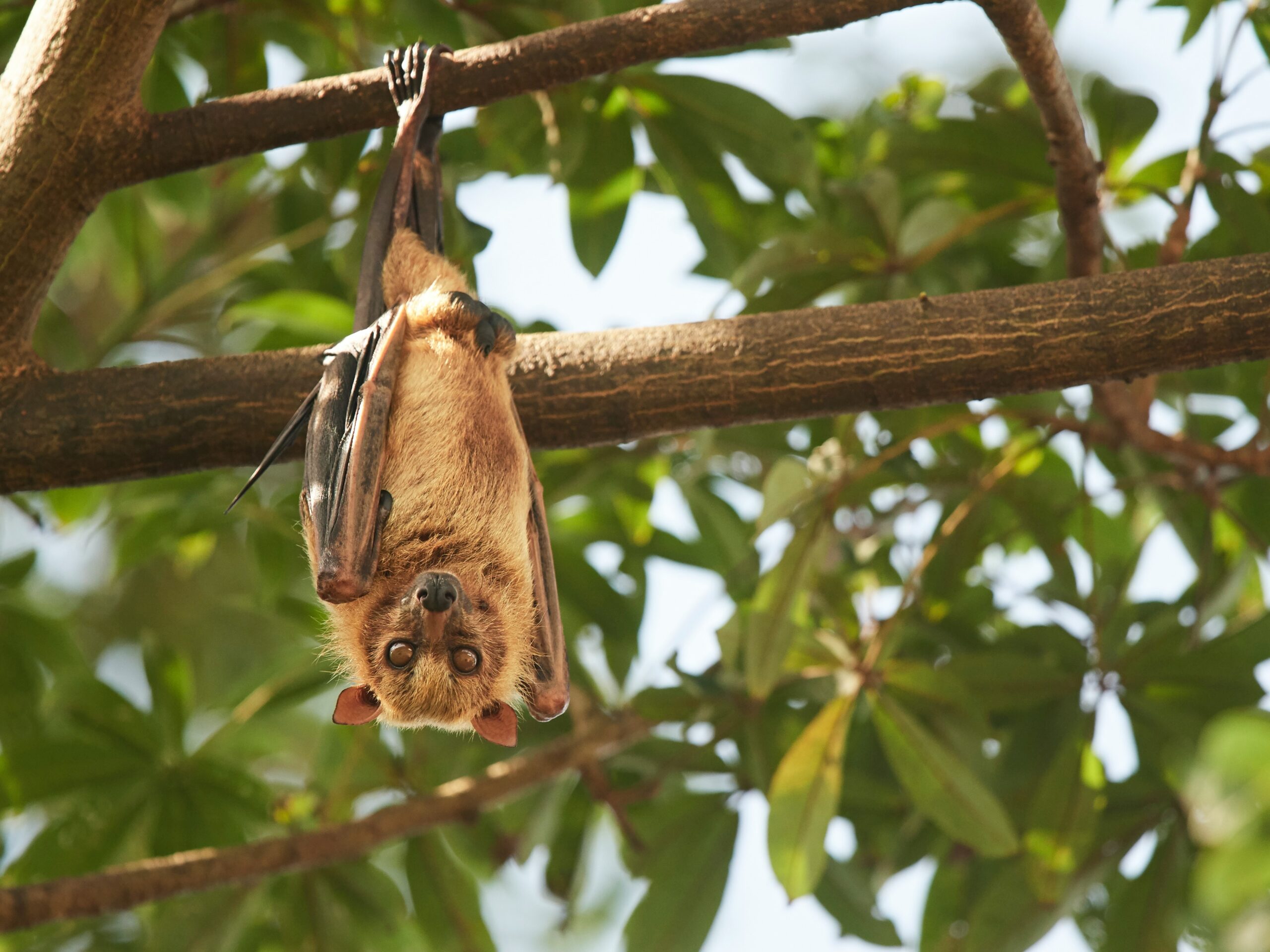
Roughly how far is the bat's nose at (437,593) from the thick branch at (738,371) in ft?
1.45

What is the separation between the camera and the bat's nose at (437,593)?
2.57m

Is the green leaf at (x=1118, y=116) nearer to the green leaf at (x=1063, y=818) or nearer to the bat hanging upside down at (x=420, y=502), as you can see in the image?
the green leaf at (x=1063, y=818)

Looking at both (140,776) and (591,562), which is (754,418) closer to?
(591,562)

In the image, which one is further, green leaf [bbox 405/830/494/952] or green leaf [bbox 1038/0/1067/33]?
green leaf [bbox 405/830/494/952]

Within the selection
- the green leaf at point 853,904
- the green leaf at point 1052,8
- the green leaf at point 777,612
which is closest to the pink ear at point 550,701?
the green leaf at point 777,612

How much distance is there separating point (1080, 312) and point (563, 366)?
1194 millimetres

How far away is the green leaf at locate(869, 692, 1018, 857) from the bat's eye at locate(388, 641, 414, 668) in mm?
1477

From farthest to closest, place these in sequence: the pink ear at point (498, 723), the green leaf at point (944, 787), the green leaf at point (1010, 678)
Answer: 1. the green leaf at point (1010, 678)
2. the green leaf at point (944, 787)
3. the pink ear at point (498, 723)

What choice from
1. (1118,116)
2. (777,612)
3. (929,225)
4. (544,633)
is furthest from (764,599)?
(1118,116)

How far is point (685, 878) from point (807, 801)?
71cm

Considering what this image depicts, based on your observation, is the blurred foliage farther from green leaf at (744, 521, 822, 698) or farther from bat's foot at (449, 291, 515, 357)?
bat's foot at (449, 291, 515, 357)

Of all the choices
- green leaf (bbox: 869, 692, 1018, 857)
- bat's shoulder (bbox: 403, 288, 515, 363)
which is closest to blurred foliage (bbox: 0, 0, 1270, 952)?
green leaf (bbox: 869, 692, 1018, 857)

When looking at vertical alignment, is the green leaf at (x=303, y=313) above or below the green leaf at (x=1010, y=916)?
above

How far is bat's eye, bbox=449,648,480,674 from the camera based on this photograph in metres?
2.71
